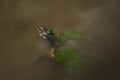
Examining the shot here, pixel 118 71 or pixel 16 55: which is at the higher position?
pixel 16 55

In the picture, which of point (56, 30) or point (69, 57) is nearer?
point (69, 57)

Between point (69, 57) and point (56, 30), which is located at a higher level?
point (56, 30)

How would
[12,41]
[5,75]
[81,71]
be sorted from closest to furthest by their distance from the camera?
[81,71]
[5,75]
[12,41]

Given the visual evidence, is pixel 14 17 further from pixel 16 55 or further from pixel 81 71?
pixel 81 71

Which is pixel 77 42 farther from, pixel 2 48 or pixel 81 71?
pixel 2 48

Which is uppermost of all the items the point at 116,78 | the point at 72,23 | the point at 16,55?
the point at 72,23

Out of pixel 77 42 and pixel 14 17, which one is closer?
pixel 77 42

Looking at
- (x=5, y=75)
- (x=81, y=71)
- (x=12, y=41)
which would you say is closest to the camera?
(x=81, y=71)

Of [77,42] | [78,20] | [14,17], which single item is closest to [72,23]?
[78,20]
